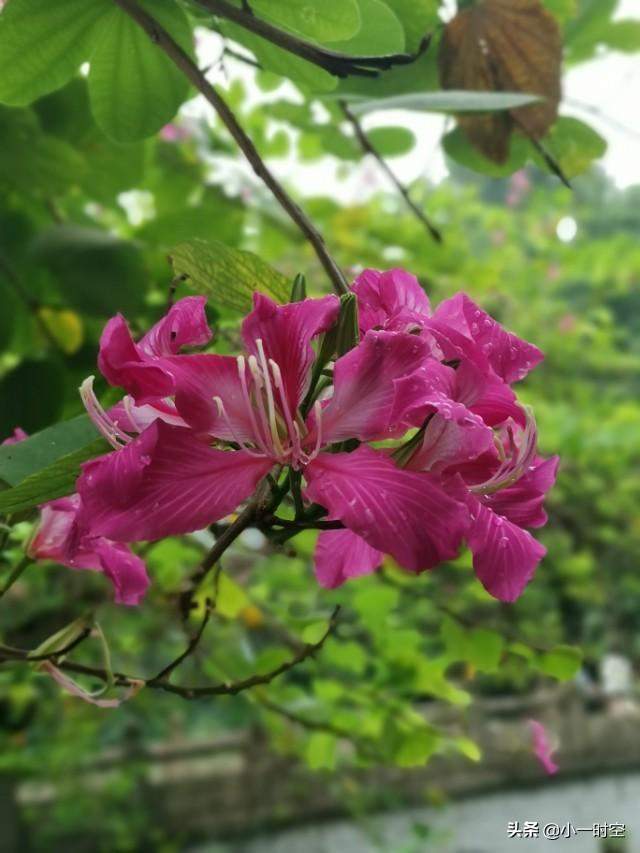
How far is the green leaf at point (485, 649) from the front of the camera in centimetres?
68

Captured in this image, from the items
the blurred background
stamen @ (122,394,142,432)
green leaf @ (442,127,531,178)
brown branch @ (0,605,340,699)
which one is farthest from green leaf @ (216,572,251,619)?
stamen @ (122,394,142,432)

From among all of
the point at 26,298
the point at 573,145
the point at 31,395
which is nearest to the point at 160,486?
the point at 31,395

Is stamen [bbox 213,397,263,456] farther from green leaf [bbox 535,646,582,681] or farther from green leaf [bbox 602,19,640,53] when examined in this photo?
green leaf [bbox 602,19,640,53]

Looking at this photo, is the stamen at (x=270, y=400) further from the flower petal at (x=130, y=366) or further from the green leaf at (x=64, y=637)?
the green leaf at (x=64, y=637)

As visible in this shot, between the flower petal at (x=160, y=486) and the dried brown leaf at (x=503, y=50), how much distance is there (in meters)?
0.36

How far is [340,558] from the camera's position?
0.36 m

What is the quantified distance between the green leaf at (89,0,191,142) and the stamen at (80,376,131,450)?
0.25 meters

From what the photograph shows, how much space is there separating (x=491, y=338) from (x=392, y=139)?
0.51 meters

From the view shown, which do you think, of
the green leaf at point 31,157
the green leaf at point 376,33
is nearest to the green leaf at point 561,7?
the green leaf at point 376,33

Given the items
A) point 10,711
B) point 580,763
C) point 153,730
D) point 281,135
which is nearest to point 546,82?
point 281,135

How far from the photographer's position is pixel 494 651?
684mm

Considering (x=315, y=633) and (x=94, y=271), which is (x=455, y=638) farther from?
(x=94, y=271)

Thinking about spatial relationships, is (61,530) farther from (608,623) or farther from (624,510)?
(608,623)

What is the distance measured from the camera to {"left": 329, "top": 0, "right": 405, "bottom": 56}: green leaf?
44cm
